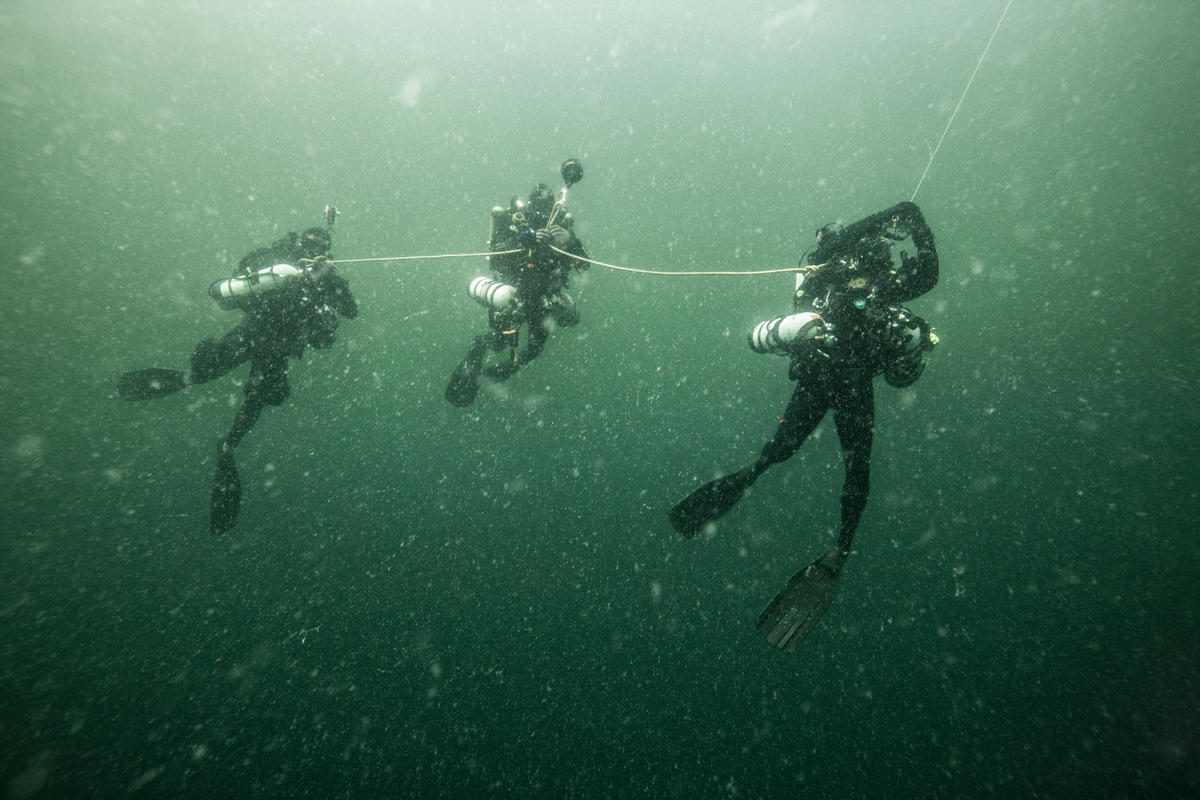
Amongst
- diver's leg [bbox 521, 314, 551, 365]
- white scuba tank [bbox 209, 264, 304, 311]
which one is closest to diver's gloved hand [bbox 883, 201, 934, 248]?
diver's leg [bbox 521, 314, 551, 365]

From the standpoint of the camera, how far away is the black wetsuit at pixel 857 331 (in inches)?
129

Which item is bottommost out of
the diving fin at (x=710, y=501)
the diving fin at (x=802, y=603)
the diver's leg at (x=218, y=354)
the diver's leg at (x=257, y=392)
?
the diving fin at (x=802, y=603)

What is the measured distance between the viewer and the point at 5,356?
13.0 meters

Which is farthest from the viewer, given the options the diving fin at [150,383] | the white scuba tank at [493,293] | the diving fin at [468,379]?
the diving fin at [468,379]

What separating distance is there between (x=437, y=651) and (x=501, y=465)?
212 inches

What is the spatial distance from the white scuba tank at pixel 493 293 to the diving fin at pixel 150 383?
396 centimetres

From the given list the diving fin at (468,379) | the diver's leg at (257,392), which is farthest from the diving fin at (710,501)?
the diver's leg at (257,392)

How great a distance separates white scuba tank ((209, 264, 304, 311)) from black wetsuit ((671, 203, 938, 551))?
5.56 metres

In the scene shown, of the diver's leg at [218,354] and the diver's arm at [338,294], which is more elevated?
the diver's arm at [338,294]

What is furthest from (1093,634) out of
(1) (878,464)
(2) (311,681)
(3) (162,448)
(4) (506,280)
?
(3) (162,448)

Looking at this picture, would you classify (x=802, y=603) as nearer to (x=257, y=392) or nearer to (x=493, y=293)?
(x=493, y=293)

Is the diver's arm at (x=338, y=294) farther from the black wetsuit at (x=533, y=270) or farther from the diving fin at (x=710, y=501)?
the diving fin at (x=710, y=501)

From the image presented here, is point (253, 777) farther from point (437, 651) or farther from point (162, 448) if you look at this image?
point (162, 448)

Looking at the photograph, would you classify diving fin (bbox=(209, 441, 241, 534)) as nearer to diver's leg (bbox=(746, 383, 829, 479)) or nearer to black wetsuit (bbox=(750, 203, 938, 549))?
diver's leg (bbox=(746, 383, 829, 479))
